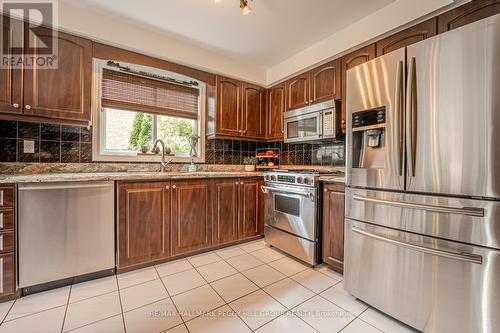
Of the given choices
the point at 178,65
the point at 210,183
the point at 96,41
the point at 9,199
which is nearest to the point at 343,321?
the point at 210,183

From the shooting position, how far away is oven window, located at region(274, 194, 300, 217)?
2.42 metres

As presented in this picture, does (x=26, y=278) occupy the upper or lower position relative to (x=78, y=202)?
lower

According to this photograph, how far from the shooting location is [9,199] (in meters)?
1.63

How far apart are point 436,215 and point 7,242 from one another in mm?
2821

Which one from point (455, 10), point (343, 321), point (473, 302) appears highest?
point (455, 10)

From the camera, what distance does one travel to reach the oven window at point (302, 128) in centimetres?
269

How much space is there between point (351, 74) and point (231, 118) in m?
1.74

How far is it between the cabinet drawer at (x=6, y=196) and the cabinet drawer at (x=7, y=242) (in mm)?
204

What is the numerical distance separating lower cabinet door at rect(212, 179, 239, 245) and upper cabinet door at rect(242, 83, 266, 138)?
3.05ft

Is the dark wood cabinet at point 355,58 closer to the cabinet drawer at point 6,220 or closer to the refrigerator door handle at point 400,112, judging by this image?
the refrigerator door handle at point 400,112

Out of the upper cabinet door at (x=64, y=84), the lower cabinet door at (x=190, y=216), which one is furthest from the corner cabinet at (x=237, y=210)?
the upper cabinet door at (x=64, y=84)

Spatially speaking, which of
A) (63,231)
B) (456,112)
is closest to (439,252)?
(456,112)

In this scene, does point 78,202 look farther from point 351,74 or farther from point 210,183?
point 351,74
